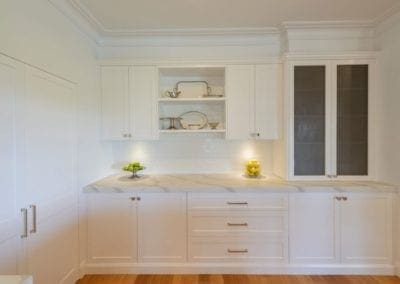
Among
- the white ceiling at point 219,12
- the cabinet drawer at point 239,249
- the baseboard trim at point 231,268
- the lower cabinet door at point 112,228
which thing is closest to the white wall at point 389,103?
the white ceiling at point 219,12

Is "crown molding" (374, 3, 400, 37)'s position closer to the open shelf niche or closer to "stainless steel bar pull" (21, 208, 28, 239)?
the open shelf niche

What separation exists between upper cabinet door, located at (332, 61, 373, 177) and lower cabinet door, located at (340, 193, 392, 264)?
322mm

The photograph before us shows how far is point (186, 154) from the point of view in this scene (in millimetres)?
3443

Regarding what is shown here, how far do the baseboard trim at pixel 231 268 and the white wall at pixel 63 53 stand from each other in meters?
0.92

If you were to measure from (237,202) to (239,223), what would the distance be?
22 cm

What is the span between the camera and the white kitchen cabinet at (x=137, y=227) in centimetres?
267

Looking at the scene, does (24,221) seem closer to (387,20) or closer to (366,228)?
(366,228)

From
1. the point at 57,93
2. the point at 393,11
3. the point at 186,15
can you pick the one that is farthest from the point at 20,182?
the point at 393,11

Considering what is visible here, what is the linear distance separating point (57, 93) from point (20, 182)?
0.82 meters

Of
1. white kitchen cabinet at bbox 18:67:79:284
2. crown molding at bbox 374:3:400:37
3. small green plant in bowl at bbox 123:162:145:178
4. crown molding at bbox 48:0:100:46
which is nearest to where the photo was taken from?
white kitchen cabinet at bbox 18:67:79:284

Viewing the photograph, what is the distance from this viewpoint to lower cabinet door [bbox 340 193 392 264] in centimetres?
262

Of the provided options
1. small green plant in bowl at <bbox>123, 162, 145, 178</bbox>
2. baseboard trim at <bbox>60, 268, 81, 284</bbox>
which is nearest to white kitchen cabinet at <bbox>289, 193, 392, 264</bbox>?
small green plant in bowl at <bbox>123, 162, 145, 178</bbox>

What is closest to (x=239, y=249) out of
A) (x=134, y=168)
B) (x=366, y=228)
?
(x=366, y=228)

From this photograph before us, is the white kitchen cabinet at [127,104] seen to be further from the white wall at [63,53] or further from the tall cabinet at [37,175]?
the tall cabinet at [37,175]
